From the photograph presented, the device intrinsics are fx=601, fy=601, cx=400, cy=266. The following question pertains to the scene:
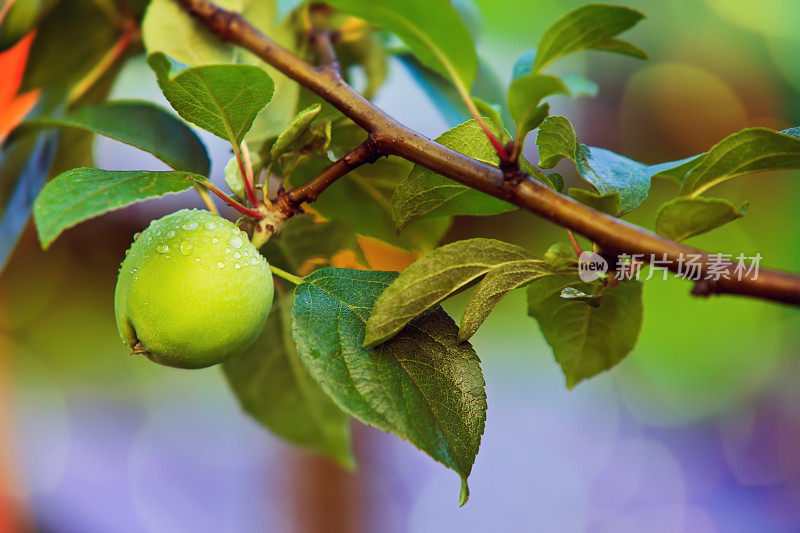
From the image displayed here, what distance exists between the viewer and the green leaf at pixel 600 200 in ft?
0.78

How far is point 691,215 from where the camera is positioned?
227 mm

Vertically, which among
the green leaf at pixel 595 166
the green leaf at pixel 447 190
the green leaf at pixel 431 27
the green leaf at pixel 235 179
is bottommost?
the green leaf at pixel 235 179

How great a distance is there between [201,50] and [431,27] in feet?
0.62

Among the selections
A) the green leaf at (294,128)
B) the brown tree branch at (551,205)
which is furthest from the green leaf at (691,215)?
the green leaf at (294,128)

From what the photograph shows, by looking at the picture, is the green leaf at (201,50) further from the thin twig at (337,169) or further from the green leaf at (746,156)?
the green leaf at (746,156)

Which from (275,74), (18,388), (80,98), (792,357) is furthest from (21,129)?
(792,357)

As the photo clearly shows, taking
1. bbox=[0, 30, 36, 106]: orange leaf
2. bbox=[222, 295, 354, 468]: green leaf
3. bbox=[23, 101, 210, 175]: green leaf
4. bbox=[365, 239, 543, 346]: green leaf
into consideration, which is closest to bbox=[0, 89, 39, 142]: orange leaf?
bbox=[0, 30, 36, 106]: orange leaf

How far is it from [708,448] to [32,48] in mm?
1386

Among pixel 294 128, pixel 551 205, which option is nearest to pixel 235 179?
pixel 294 128

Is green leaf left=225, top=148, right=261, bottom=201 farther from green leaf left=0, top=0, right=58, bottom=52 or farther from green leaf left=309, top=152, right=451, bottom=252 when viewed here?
green leaf left=0, top=0, right=58, bottom=52

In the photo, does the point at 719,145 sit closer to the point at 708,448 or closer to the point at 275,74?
the point at 275,74

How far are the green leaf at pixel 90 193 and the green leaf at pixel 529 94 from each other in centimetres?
13

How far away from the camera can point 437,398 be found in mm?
239

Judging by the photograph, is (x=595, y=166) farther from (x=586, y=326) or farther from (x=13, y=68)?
(x=13, y=68)
